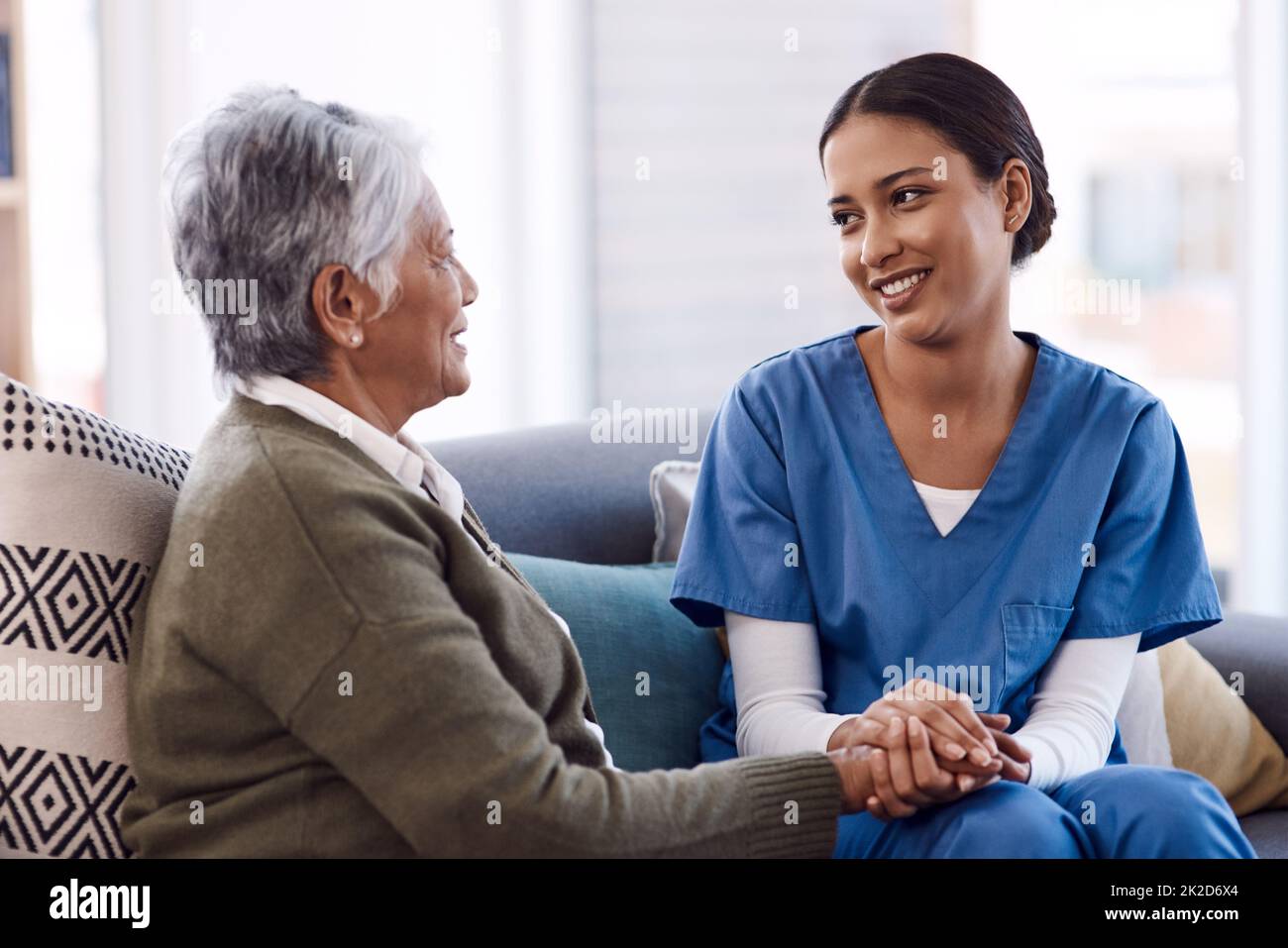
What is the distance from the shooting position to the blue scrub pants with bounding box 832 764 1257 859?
1211 mm

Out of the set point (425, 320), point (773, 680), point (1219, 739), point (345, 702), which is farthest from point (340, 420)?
point (1219, 739)

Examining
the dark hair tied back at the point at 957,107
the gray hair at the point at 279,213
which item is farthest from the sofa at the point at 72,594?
the dark hair tied back at the point at 957,107

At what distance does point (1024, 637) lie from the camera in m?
1.45

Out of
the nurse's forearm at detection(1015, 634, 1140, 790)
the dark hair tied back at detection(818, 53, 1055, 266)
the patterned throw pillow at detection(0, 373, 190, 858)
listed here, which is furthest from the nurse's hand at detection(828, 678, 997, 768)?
the patterned throw pillow at detection(0, 373, 190, 858)

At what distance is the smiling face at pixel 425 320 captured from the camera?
3.98 feet

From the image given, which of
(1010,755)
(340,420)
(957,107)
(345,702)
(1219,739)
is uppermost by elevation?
(957,107)

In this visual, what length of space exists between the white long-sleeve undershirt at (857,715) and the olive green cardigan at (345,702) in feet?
0.83

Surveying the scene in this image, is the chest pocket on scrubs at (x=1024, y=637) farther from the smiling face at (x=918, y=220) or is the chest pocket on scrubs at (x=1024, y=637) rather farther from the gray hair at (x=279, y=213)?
the gray hair at (x=279, y=213)

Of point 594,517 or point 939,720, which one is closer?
point 939,720

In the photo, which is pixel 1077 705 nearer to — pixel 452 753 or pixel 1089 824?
pixel 1089 824

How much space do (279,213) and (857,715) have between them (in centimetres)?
75

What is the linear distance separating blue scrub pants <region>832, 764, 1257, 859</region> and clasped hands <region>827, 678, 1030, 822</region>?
3 centimetres

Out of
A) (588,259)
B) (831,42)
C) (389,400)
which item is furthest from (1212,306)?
(389,400)

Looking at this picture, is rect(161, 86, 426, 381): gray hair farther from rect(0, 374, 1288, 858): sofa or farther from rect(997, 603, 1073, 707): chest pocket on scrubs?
rect(997, 603, 1073, 707): chest pocket on scrubs
